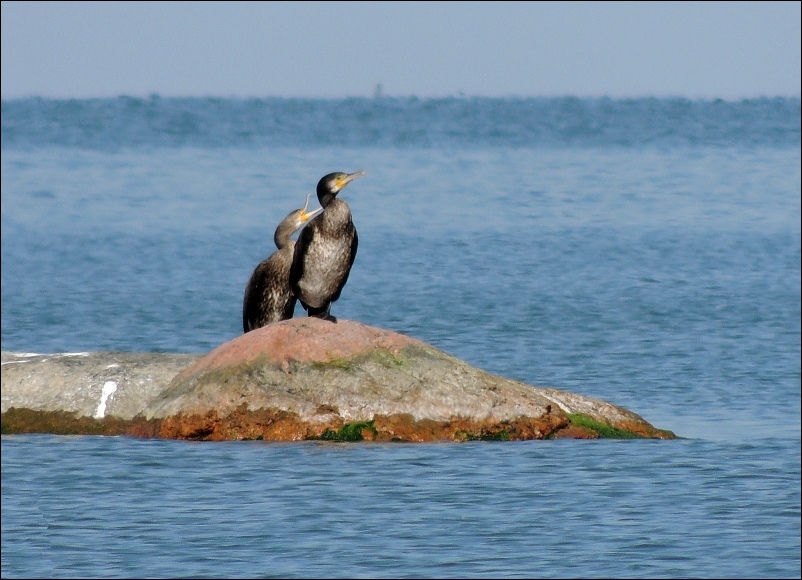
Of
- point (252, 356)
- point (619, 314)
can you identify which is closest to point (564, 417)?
point (252, 356)

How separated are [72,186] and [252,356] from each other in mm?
46933

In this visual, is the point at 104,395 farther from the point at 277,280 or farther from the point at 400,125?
the point at 400,125

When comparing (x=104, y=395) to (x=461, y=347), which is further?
(x=461, y=347)

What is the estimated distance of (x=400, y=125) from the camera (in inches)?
4695

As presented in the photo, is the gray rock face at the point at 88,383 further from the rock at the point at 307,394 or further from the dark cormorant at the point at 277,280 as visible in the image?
the dark cormorant at the point at 277,280

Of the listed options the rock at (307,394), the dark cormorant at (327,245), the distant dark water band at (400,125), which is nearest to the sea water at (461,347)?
the rock at (307,394)

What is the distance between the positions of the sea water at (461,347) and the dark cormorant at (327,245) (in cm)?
140

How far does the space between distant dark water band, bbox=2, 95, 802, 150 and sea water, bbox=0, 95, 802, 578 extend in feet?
94.0

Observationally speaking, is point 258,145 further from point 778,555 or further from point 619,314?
point 778,555

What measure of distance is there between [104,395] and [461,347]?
8013mm

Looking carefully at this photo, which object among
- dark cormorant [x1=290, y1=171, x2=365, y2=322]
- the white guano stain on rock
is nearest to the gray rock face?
the white guano stain on rock

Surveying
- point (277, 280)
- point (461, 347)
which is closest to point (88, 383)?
point (277, 280)

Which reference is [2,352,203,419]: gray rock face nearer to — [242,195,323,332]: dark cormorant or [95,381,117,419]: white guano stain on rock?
[95,381,117,419]: white guano stain on rock

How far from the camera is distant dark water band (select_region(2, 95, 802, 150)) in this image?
9600 cm
